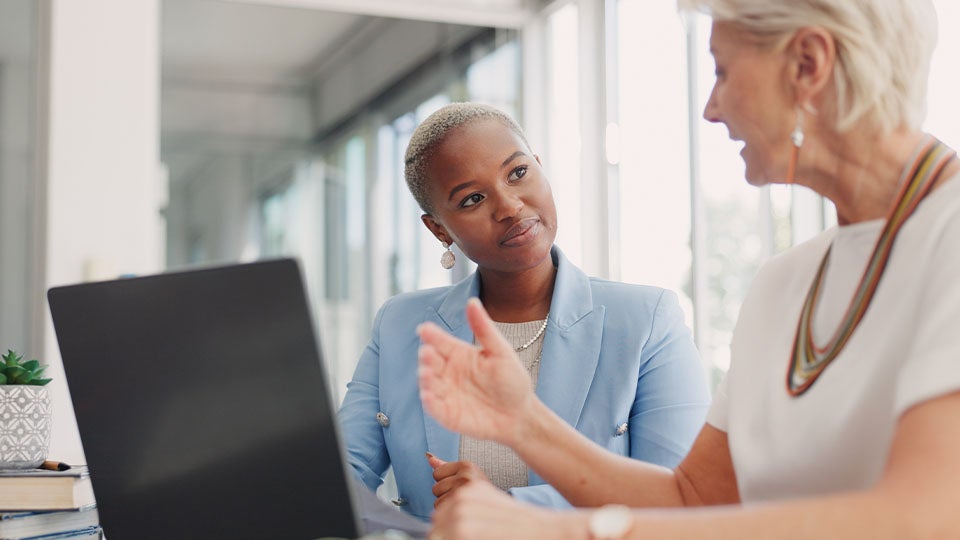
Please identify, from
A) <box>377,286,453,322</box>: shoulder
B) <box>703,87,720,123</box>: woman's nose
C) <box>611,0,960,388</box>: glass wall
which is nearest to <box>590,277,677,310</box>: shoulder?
<box>377,286,453,322</box>: shoulder

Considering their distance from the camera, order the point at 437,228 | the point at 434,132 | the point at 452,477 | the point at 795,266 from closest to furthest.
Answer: the point at 795,266
the point at 452,477
the point at 434,132
the point at 437,228

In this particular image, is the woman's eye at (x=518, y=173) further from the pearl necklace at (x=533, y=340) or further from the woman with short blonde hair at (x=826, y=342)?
the woman with short blonde hair at (x=826, y=342)

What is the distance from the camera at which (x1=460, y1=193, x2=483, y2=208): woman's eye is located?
82.7 inches

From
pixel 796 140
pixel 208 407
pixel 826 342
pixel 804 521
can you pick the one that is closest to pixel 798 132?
pixel 796 140

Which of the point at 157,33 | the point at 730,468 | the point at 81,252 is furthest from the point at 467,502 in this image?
the point at 157,33

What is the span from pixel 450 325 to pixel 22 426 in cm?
86

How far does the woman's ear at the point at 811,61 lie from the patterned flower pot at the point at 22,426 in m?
1.19

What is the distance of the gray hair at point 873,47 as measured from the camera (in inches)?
43.1

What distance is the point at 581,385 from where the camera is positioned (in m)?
1.94

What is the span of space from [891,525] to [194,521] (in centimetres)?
70

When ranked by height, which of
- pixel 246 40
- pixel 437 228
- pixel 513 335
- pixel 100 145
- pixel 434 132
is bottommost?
pixel 513 335

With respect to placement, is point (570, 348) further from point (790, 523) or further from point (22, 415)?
point (790, 523)

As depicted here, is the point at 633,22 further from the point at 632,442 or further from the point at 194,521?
the point at 194,521

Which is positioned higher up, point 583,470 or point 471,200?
point 471,200
